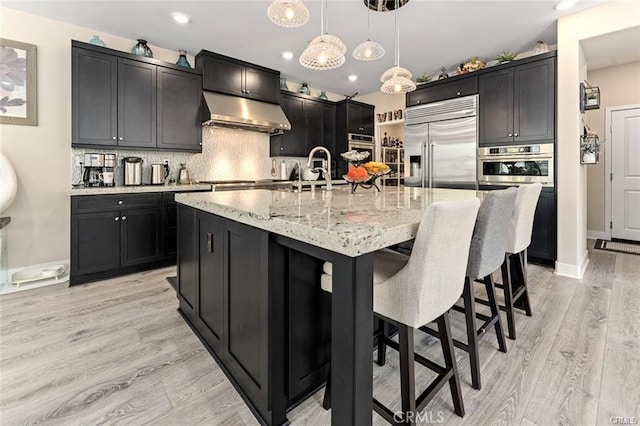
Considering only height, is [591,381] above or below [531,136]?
below

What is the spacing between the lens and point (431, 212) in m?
0.97

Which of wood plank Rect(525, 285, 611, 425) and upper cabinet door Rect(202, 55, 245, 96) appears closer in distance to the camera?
wood plank Rect(525, 285, 611, 425)

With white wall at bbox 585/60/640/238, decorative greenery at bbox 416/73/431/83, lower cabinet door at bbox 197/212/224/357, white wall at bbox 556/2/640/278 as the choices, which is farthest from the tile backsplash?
white wall at bbox 585/60/640/238

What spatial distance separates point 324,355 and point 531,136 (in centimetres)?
375

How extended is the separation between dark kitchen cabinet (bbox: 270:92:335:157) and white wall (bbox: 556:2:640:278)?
11.4 ft

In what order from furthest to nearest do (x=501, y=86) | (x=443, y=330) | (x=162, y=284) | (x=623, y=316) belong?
1. (x=501, y=86)
2. (x=162, y=284)
3. (x=623, y=316)
4. (x=443, y=330)

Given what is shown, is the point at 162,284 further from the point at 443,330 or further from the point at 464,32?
the point at 464,32

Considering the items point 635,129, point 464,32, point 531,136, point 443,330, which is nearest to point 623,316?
point 443,330

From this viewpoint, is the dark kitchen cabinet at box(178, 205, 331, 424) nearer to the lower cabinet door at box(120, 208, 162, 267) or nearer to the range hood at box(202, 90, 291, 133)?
the lower cabinet door at box(120, 208, 162, 267)

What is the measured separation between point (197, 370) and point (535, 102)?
442 cm

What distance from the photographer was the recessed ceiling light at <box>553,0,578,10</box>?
2960mm

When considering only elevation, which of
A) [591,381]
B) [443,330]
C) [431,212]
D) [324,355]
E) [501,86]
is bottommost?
[591,381]

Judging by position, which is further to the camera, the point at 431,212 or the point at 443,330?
the point at 443,330

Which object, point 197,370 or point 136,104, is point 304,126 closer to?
point 136,104
